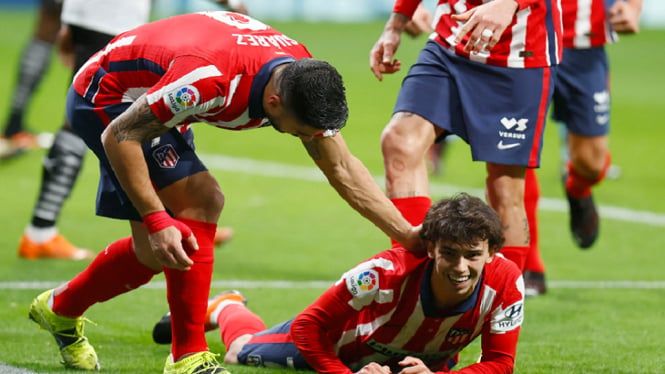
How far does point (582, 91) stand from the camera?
6.46 m

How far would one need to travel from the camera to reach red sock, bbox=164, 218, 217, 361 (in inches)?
164

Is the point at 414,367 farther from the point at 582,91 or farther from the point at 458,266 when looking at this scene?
the point at 582,91

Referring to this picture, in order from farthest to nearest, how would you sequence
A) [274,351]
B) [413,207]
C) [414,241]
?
[413,207], [274,351], [414,241]

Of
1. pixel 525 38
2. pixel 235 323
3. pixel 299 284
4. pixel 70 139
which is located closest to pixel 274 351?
pixel 235 323

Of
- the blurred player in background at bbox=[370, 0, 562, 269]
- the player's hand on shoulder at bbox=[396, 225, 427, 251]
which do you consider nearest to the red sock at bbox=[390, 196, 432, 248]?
the blurred player in background at bbox=[370, 0, 562, 269]

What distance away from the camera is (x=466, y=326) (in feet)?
13.9

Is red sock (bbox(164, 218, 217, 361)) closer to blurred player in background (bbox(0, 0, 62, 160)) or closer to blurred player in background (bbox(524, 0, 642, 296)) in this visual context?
blurred player in background (bbox(524, 0, 642, 296))

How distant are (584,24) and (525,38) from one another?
1.68 metres

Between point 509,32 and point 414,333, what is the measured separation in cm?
139

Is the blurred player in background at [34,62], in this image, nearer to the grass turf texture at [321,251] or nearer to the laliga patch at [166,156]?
the grass turf texture at [321,251]

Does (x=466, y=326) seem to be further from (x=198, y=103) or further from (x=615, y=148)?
(x=615, y=148)

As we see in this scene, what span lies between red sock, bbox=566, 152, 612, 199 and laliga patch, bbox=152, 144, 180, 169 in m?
3.12

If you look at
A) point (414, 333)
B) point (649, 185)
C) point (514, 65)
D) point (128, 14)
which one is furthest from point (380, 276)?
point (649, 185)

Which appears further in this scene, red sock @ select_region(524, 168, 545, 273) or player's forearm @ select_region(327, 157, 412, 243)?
red sock @ select_region(524, 168, 545, 273)
